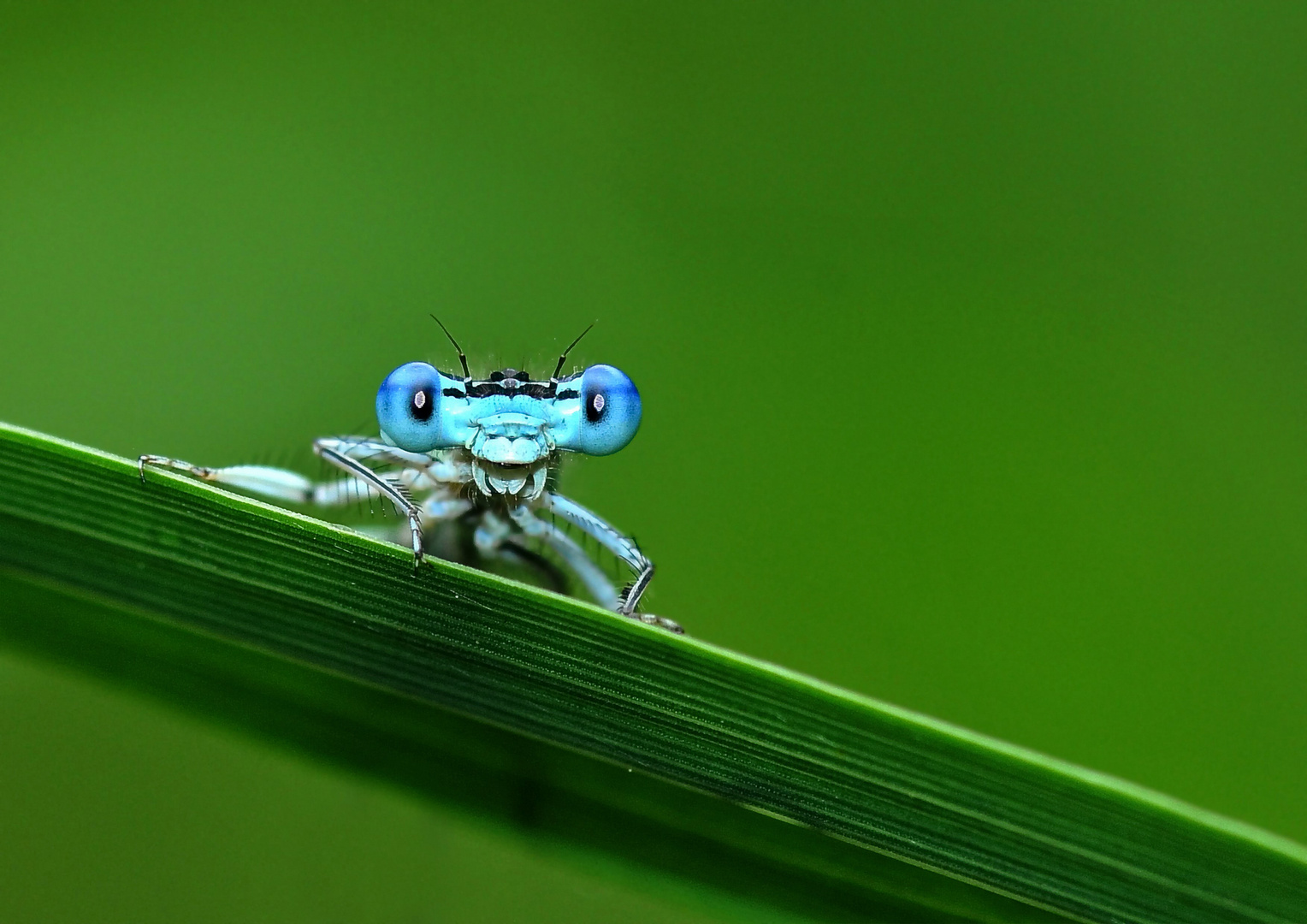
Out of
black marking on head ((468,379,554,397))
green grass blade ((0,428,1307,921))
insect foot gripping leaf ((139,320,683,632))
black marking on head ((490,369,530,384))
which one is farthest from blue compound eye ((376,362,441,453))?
green grass blade ((0,428,1307,921))

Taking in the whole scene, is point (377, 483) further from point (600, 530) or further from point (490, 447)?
point (600, 530)

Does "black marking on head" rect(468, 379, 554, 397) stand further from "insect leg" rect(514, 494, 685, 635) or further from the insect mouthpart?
"insect leg" rect(514, 494, 685, 635)

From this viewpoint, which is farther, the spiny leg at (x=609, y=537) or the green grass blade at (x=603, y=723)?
the spiny leg at (x=609, y=537)

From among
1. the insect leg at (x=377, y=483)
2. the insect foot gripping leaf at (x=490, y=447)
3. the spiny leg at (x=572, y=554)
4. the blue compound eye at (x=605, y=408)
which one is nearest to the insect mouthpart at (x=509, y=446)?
the insect foot gripping leaf at (x=490, y=447)

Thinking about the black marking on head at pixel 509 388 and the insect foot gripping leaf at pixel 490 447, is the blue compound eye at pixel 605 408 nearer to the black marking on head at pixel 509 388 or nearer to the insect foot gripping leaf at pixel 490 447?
the insect foot gripping leaf at pixel 490 447

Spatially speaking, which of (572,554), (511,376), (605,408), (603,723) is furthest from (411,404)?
(572,554)

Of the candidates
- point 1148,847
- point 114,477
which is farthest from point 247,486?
point 1148,847
